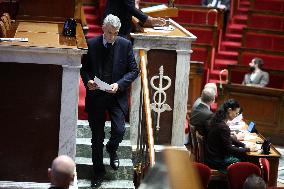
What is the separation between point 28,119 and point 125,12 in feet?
4.87

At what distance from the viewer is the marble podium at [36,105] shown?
16.6 feet

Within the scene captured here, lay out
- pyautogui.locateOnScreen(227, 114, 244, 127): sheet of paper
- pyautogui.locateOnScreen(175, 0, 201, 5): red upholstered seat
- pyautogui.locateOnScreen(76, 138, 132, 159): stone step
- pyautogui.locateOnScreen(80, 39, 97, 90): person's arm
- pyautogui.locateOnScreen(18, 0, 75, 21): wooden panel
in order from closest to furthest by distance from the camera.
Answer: pyautogui.locateOnScreen(80, 39, 97, 90): person's arm
pyautogui.locateOnScreen(76, 138, 132, 159): stone step
pyautogui.locateOnScreen(18, 0, 75, 21): wooden panel
pyautogui.locateOnScreen(227, 114, 244, 127): sheet of paper
pyautogui.locateOnScreen(175, 0, 201, 5): red upholstered seat

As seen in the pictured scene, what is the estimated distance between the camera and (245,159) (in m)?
6.91

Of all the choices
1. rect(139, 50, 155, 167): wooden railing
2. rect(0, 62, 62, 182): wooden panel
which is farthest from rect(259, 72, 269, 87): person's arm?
rect(0, 62, 62, 182): wooden panel

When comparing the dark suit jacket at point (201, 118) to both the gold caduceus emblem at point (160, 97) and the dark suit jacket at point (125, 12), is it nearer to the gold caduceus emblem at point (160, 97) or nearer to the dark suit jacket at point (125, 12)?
the gold caduceus emblem at point (160, 97)

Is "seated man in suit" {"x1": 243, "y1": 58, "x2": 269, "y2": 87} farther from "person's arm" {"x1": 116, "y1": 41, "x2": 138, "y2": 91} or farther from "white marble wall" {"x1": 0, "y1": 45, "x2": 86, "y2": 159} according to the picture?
"white marble wall" {"x1": 0, "y1": 45, "x2": 86, "y2": 159}

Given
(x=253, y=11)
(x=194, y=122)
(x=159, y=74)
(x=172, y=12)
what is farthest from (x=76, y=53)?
(x=253, y=11)

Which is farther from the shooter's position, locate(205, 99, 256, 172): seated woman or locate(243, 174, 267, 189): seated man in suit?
locate(205, 99, 256, 172): seated woman

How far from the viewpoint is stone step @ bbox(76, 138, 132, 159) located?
580cm

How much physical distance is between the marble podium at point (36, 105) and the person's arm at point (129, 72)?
398mm

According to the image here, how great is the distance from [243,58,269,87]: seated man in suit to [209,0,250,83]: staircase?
29.4 inches

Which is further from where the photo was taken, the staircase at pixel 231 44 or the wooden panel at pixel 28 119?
the staircase at pixel 231 44

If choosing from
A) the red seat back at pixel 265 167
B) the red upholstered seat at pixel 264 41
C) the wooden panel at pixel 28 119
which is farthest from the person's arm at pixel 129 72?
the red upholstered seat at pixel 264 41

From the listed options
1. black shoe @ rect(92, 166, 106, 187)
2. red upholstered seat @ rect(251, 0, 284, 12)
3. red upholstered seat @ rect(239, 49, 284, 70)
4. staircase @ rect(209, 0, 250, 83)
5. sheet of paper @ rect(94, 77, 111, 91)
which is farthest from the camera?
red upholstered seat @ rect(251, 0, 284, 12)
